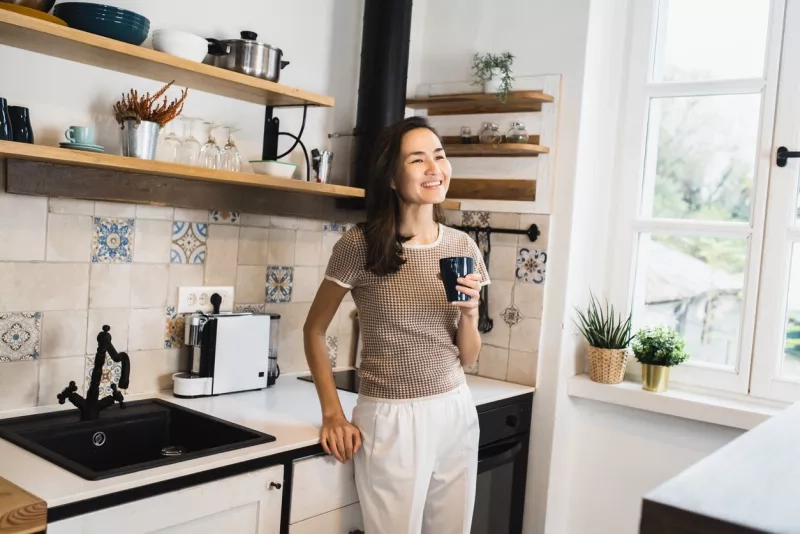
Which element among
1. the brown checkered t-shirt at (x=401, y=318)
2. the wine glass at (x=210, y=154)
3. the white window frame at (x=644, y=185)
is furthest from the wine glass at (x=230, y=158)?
the white window frame at (x=644, y=185)

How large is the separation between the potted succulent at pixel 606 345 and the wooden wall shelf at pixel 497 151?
0.60 meters

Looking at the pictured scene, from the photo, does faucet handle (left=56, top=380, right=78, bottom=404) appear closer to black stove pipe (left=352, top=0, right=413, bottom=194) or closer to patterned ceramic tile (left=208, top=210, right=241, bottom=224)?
patterned ceramic tile (left=208, top=210, right=241, bottom=224)

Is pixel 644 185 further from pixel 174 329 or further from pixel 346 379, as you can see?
pixel 174 329

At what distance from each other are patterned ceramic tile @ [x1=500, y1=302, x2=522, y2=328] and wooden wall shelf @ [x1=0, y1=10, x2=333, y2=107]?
1.00m

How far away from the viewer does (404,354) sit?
175 cm

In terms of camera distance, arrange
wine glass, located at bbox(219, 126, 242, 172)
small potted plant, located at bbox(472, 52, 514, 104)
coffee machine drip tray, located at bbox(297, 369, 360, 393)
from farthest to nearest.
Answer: small potted plant, located at bbox(472, 52, 514, 104)
coffee machine drip tray, located at bbox(297, 369, 360, 393)
wine glass, located at bbox(219, 126, 242, 172)

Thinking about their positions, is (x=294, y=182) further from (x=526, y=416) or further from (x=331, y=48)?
(x=526, y=416)

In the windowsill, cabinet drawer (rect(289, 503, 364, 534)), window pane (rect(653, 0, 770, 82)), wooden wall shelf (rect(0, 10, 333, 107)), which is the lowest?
cabinet drawer (rect(289, 503, 364, 534))

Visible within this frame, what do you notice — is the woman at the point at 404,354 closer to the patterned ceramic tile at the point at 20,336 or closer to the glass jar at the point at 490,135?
the patterned ceramic tile at the point at 20,336

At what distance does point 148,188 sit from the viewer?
2.02 meters

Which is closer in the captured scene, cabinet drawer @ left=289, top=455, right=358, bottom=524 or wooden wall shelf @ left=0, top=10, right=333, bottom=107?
wooden wall shelf @ left=0, top=10, right=333, bottom=107

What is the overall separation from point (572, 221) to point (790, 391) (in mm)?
883

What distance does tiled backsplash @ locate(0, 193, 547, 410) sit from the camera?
1.83 metres

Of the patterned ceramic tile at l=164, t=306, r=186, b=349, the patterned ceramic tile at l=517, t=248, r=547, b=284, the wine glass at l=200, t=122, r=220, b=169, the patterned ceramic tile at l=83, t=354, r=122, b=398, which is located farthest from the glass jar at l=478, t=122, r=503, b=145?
the patterned ceramic tile at l=83, t=354, r=122, b=398
